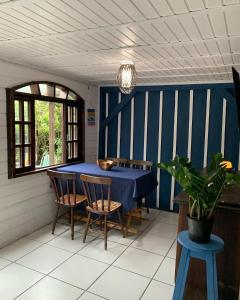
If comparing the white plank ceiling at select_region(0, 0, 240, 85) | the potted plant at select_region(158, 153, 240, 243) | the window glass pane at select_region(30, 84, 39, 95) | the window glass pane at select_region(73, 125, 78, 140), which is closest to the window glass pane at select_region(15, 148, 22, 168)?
the window glass pane at select_region(30, 84, 39, 95)

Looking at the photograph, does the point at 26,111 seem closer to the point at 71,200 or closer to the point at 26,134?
the point at 26,134

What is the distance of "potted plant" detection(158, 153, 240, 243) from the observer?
1582 millimetres

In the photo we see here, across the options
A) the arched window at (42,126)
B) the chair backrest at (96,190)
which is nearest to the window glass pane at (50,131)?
the arched window at (42,126)

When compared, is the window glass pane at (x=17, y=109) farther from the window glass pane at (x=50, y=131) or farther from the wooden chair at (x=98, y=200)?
the wooden chair at (x=98, y=200)

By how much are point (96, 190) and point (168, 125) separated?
6.00 feet

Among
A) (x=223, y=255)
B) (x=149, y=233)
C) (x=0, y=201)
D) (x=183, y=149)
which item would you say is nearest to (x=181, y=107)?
(x=183, y=149)

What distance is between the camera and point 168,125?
4.52 m

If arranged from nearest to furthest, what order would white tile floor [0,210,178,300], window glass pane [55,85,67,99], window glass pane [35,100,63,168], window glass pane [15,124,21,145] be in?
white tile floor [0,210,178,300] → window glass pane [15,124,21,145] → window glass pane [55,85,67,99] → window glass pane [35,100,63,168]

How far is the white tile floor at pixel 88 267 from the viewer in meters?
2.34

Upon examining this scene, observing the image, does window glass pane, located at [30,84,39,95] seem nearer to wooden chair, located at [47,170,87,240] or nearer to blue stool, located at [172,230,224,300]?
wooden chair, located at [47,170,87,240]

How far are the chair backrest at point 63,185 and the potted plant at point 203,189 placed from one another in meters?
1.93

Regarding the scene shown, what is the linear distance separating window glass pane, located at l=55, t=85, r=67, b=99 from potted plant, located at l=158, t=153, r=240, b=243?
113 inches

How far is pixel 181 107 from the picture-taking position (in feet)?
14.4

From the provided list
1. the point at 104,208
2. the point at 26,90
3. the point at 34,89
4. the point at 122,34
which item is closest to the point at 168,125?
the point at 104,208
